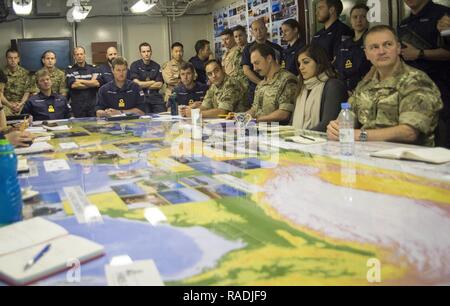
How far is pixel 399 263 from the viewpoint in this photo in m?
0.92

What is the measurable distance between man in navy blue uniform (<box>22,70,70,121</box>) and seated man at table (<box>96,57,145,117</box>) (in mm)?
552

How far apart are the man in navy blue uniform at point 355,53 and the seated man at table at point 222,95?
963mm

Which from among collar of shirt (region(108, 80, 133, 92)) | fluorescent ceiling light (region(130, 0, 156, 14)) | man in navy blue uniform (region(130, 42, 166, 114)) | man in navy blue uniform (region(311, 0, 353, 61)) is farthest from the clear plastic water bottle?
man in navy blue uniform (region(130, 42, 166, 114))

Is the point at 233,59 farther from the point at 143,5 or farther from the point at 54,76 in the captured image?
the point at 54,76

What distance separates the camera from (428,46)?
360cm

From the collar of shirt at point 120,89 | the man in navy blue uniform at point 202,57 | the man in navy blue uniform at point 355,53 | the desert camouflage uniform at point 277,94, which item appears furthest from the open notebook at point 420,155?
the man in navy blue uniform at point 202,57

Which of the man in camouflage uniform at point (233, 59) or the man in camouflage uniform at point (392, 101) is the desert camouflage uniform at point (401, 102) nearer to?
the man in camouflage uniform at point (392, 101)

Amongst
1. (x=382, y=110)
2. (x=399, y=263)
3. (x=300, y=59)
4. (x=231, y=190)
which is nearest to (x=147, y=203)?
(x=231, y=190)

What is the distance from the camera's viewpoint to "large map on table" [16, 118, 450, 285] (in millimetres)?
911

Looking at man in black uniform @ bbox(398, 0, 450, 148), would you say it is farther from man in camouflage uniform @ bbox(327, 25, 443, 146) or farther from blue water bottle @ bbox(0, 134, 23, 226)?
blue water bottle @ bbox(0, 134, 23, 226)

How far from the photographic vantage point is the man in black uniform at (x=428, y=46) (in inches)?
137
